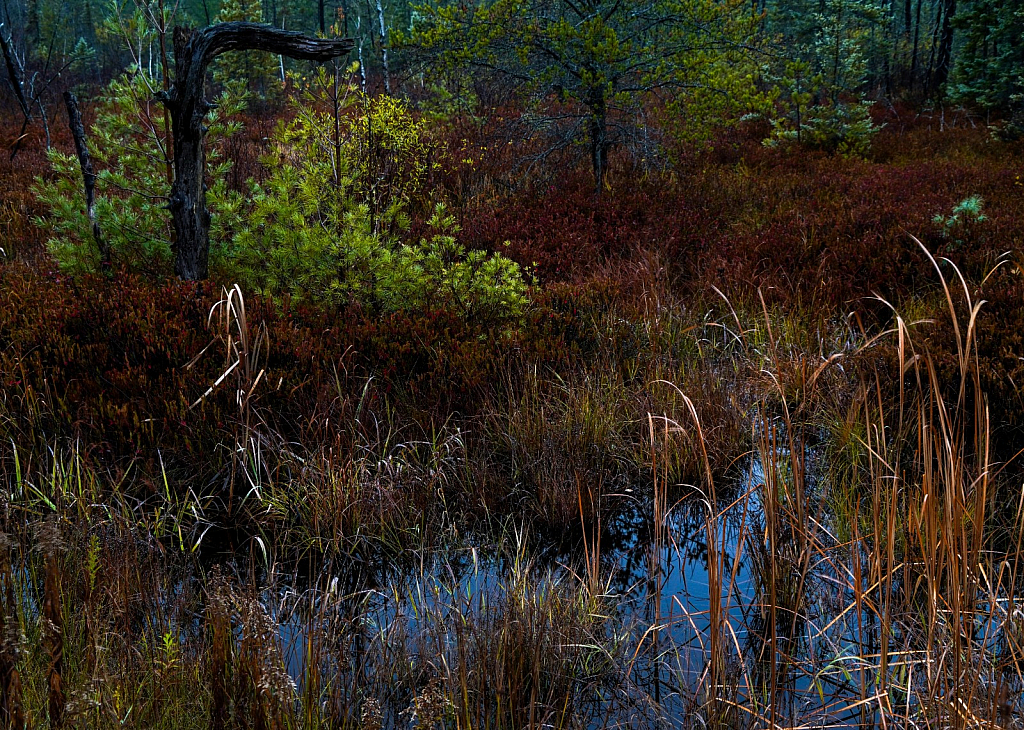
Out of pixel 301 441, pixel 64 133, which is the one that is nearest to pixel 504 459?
pixel 301 441

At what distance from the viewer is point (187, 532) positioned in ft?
10.6

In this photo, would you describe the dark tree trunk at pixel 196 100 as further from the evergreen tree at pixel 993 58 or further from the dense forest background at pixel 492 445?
the evergreen tree at pixel 993 58

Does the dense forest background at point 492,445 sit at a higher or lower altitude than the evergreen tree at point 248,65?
lower

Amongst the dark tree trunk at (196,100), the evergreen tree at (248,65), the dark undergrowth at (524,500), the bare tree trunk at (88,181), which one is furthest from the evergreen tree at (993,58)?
the evergreen tree at (248,65)

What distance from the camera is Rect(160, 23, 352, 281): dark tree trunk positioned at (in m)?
4.51

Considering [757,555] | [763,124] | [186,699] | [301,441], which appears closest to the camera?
[186,699]

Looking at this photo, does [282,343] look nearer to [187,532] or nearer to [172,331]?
[172,331]

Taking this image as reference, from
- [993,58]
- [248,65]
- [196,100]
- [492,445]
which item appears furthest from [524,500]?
[248,65]

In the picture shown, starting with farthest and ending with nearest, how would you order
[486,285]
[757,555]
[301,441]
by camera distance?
[486,285], [301,441], [757,555]

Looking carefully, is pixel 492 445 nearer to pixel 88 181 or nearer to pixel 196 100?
pixel 196 100

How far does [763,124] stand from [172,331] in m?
12.0

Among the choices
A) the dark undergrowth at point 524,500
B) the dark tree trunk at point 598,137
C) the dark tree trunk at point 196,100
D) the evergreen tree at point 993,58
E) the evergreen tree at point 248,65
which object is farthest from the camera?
the evergreen tree at point 248,65

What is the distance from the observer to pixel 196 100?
466cm

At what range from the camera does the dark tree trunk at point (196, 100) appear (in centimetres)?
451
